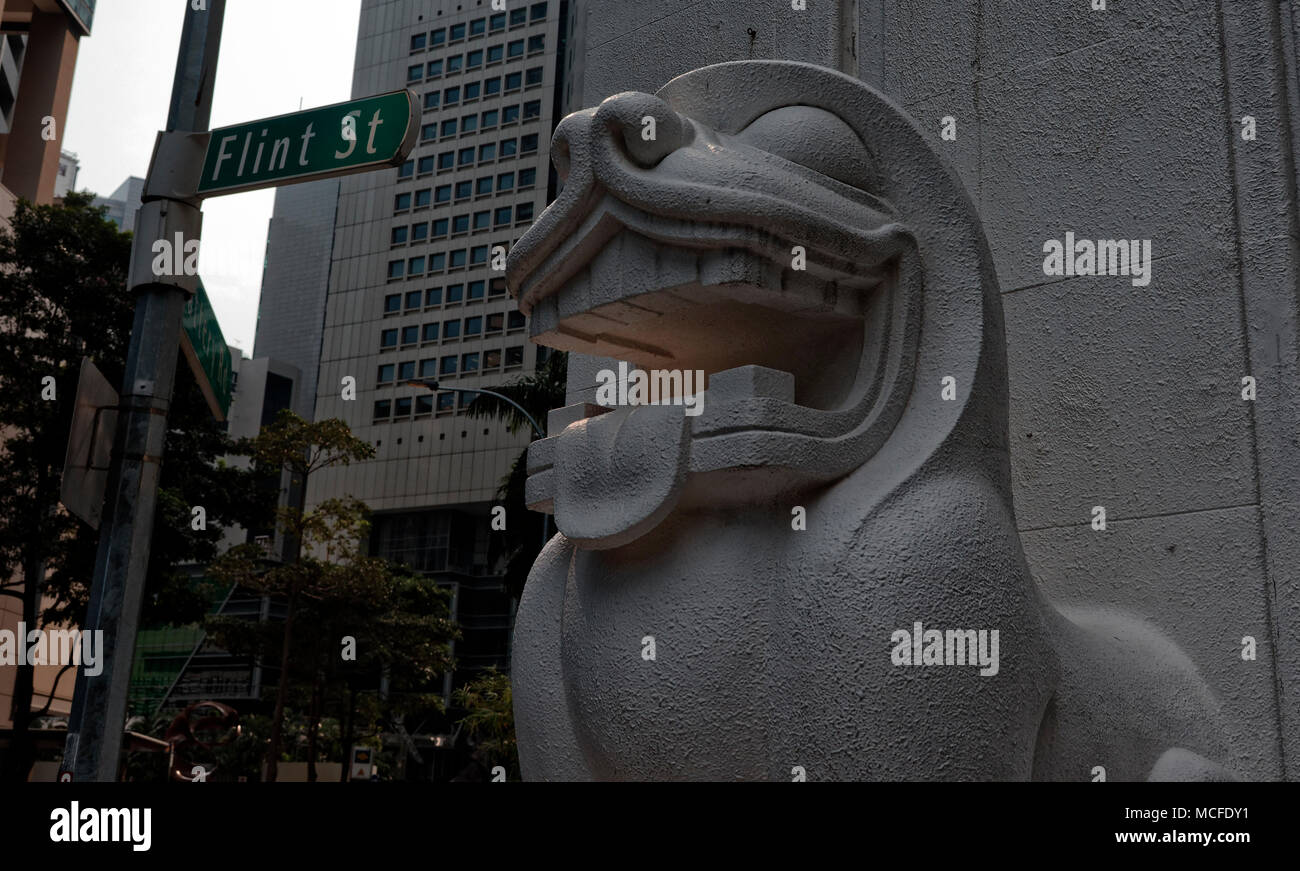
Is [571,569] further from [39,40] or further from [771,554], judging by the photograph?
[39,40]

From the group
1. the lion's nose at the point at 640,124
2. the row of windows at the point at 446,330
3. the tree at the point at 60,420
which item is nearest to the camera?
the lion's nose at the point at 640,124

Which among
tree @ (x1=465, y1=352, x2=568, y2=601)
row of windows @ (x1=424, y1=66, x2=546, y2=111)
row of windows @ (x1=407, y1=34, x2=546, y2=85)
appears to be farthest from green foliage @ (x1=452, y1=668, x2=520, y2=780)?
row of windows @ (x1=407, y1=34, x2=546, y2=85)

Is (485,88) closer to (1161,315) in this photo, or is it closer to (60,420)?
(60,420)

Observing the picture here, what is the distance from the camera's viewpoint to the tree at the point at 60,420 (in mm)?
17266

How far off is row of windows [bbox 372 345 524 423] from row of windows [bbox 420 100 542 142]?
11.5 m

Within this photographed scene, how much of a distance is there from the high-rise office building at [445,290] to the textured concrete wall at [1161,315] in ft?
160

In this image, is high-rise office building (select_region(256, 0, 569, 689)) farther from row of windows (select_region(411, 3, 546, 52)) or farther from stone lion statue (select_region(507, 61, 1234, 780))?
stone lion statue (select_region(507, 61, 1234, 780))

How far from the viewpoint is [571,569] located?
9.05ft

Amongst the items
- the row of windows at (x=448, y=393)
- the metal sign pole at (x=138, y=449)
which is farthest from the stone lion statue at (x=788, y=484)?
the row of windows at (x=448, y=393)

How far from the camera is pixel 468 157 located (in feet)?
186

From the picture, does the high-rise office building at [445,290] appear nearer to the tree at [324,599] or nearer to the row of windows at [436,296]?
the row of windows at [436,296]

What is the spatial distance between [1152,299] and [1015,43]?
1.04 m

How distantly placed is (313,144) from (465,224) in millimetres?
52735

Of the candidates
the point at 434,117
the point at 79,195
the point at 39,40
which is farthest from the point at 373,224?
the point at 79,195
